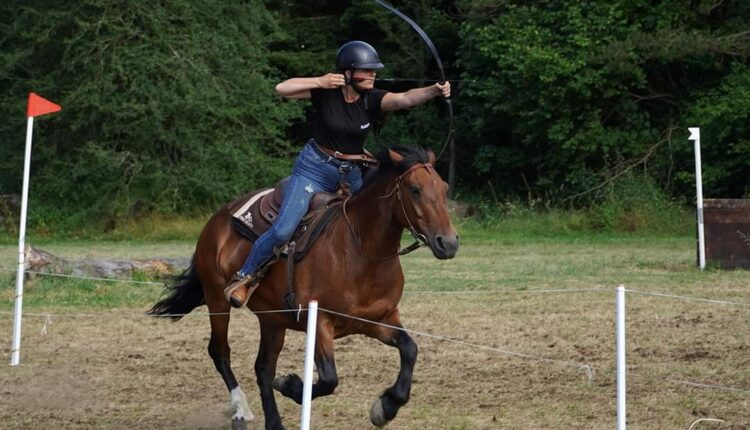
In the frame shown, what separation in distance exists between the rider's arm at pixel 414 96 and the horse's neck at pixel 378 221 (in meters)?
0.56

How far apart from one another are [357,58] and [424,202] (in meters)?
1.26

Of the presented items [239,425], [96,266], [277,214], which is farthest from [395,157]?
[96,266]

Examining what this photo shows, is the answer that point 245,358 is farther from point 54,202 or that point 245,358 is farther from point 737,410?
point 54,202

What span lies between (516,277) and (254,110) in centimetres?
1813

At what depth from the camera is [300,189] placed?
7914mm

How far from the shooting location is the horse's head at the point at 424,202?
266 inches

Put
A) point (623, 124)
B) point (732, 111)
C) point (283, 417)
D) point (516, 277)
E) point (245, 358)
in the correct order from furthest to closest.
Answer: point (623, 124), point (732, 111), point (516, 277), point (245, 358), point (283, 417)

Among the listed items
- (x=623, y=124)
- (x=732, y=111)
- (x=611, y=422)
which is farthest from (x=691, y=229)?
(x=611, y=422)

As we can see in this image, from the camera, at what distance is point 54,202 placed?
110 ft

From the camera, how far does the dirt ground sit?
8.38 meters

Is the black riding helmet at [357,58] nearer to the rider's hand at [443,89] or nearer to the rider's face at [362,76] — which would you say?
the rider's face at [362,76]

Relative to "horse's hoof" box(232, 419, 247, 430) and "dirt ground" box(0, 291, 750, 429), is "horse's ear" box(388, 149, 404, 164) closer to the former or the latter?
"dirt ground" box(0, 291, 750, 429)

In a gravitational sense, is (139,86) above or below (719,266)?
above

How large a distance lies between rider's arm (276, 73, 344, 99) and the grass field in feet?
7.22
